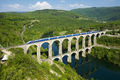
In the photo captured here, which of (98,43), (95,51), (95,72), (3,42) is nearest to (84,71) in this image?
(95,72)

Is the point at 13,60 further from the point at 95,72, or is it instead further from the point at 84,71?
the point at 95,72

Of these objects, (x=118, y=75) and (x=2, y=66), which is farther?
(x=118, y=75)

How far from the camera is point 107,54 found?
54031mm

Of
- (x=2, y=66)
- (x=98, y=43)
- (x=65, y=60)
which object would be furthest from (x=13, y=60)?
(x=98, y=43)

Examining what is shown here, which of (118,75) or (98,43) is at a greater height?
(98,43)

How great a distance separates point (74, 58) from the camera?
5725cm

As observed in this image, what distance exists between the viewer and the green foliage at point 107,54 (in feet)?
166

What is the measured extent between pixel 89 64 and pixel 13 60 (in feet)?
116

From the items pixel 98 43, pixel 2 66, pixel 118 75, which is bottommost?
pixel 118 75

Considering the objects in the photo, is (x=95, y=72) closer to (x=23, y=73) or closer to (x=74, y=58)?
(x=74, y=58)

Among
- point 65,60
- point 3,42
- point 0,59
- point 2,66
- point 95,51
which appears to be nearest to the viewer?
point 2,66

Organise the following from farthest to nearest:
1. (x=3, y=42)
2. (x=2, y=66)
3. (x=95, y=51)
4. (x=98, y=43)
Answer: (x=98, y=43) < (x=95, y=51) < (x=3, y=42) < (x=2, y=66)

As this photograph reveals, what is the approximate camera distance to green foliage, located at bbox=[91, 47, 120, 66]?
5074 centimetres

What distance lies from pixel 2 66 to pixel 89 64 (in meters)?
37.4
